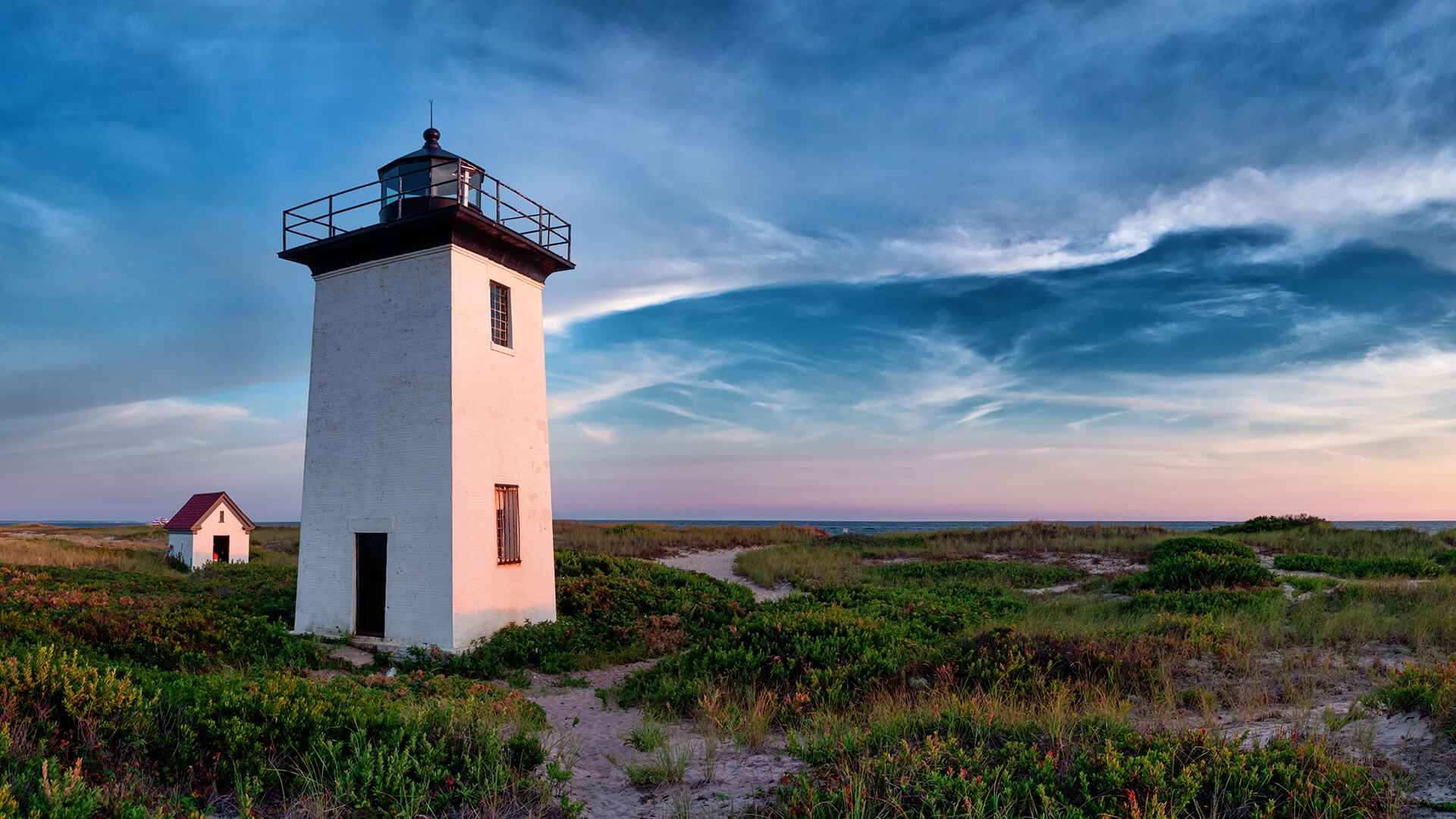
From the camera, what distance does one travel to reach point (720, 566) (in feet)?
102

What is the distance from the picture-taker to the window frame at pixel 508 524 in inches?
579

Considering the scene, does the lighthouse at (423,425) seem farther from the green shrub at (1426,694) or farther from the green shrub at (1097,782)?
the green shrub at (1426,694)

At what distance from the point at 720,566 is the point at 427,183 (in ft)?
66.2

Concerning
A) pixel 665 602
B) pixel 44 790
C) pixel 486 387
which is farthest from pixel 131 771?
pixel 665 602

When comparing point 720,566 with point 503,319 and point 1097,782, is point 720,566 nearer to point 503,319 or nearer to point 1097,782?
point 503,319

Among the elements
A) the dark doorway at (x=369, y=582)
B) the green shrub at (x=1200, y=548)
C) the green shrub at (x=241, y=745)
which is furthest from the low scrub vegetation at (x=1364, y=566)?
the dark doorway at (x=369, y=582)

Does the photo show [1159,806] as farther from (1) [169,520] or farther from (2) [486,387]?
(1) [169,520]

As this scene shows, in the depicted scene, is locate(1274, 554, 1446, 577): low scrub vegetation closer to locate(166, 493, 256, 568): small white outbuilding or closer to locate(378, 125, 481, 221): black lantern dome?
locate(378, 125, 481, 221): black lantern dome

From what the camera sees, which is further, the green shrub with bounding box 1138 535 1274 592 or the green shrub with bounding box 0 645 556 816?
the green shrub with bounding box 1138 535 1274 592

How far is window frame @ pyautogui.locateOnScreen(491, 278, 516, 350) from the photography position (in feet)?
50.2

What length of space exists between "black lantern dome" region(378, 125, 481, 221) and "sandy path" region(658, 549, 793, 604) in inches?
515

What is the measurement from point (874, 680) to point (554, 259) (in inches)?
429

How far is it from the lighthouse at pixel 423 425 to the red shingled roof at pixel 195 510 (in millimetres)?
18663

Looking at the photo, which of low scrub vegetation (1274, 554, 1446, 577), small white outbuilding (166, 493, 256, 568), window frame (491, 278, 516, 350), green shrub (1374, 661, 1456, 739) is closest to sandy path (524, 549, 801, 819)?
green shrub (1374, 661, 1456, 739)
